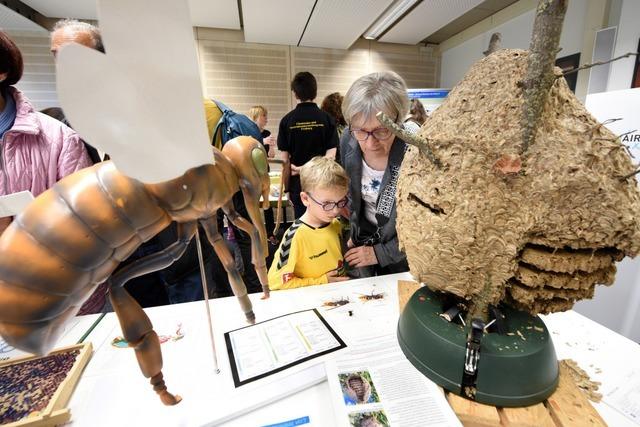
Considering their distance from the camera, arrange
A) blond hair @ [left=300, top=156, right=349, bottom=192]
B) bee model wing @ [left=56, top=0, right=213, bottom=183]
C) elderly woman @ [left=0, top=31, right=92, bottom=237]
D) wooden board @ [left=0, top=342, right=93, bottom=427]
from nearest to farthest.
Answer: bee model wing @ [left=56, top=0, right=213, bottom=183] < wooden board @ [left=0, top=342, right=93, bottom=427] < elderly woman @ [left=0, top=31, right=92, bottom=237] < blond hair @ [left=300, top=156, right=349, bottom=192]

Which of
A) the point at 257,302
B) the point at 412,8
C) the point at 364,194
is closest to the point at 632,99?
the point at 364,194

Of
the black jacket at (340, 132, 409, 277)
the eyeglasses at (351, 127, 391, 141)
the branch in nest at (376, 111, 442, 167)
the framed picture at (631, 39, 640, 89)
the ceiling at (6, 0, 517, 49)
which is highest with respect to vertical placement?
the ceiling at (6, 0, 517, 49)

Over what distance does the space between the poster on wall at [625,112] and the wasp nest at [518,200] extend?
1270 mm

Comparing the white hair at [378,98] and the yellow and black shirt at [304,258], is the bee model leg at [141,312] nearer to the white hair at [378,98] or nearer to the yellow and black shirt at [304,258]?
the yellow and black shirt at [304,258]

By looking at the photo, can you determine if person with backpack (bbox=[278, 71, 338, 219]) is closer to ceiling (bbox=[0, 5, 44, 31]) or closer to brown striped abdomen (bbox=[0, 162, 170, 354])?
brown striped abdomen (bbox=[0, 162, 170, 354])

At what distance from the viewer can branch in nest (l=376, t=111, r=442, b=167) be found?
56 centimetres

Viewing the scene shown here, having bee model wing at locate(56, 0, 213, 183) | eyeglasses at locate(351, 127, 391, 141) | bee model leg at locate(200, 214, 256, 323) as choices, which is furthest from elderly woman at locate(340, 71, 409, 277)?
bee model wing at locate(56, 0, 213, 183)

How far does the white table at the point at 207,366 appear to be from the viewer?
74 cm

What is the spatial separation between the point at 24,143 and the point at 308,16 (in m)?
3.81

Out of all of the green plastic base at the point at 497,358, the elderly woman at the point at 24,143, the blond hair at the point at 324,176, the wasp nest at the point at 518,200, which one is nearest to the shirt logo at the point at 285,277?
the blond hair at the point at 324,176

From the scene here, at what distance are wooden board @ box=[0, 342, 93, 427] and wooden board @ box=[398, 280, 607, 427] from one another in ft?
3.13

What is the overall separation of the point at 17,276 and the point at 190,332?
0.65 m

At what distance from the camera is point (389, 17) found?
400 cm

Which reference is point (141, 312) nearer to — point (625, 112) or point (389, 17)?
point (625, 112)
